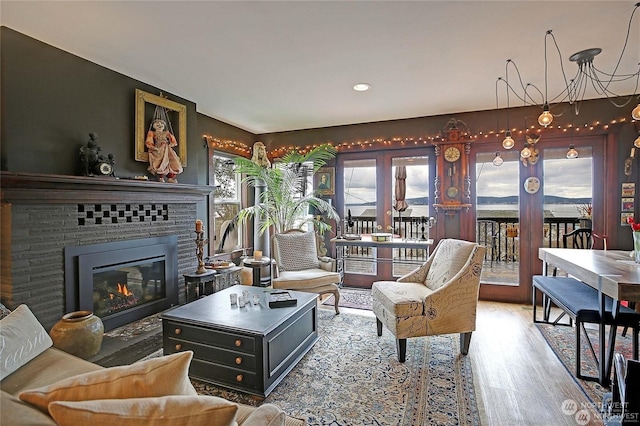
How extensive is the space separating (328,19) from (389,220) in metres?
3.16

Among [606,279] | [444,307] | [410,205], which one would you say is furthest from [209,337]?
[410,205]

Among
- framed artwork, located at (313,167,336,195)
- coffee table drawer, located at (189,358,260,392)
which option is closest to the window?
framed artwork, located at (313,167,336,195)

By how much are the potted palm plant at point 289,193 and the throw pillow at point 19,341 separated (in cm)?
308

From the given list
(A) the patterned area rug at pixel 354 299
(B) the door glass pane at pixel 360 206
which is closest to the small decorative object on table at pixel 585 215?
(B) the door glass pane at pixel 360 206

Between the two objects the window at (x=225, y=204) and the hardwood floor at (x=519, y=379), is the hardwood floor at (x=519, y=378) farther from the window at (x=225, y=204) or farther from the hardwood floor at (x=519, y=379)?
the window at (x=225, y=204)

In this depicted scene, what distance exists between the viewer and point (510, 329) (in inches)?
127

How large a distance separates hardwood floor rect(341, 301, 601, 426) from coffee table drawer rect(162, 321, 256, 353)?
5.02ft

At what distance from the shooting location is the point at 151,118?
346cm

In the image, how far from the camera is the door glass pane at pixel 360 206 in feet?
16.1

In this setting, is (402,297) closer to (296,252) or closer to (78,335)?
(296,252)

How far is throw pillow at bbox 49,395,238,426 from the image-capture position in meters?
0.77

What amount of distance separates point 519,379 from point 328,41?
293cm

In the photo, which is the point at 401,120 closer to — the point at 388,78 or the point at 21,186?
the point at 388,78

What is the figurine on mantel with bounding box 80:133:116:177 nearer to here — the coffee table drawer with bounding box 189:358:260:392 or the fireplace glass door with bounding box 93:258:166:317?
the fireplace glass door with bounding box 93:258:166:317
